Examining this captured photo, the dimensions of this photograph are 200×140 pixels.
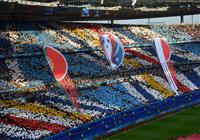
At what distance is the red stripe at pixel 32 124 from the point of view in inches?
1000

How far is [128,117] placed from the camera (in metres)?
29.8

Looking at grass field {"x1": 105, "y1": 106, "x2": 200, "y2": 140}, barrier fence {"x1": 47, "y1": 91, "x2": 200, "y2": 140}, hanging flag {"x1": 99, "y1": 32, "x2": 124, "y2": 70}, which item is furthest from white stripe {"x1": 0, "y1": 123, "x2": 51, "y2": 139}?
hanging flag {"x1": 99, "y1": 32, "x2": 124, "y2": 70}

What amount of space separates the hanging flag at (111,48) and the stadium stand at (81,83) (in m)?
3.86

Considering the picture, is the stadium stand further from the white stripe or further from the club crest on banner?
the club crest on banner

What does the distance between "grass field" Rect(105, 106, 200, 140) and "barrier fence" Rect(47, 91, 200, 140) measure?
0.79m

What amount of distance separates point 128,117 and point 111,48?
17.5ft

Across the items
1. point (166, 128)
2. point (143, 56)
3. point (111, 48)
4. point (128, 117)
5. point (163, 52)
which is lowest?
point (166, 128)

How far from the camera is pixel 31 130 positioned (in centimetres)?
2500

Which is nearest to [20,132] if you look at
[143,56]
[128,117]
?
[128,117]

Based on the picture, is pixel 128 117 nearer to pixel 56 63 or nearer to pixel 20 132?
pixel 20 132

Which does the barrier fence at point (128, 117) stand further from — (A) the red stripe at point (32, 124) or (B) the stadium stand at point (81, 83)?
(A) the red stripe at point (32, 124)

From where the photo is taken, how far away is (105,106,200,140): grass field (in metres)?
26.7

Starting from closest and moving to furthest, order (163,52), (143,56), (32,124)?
(32,124), (163,52), (143,56)

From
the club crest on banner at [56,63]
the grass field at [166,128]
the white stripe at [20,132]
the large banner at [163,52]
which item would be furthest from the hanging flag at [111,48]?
the white stripe at [20,132]
